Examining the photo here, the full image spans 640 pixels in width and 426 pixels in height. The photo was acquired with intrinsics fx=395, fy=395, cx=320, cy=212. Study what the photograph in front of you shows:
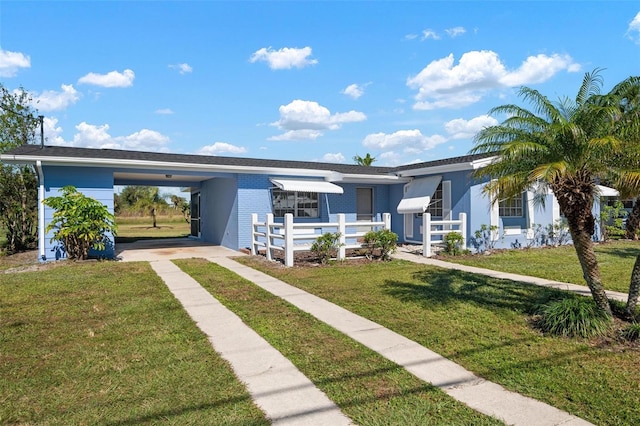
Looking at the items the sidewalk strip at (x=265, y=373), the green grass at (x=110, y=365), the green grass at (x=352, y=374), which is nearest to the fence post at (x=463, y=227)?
the green grass at (x=352, y=374)

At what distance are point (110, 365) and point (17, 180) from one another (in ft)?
48.2

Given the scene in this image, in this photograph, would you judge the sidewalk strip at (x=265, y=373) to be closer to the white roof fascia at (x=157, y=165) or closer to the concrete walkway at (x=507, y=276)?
the concrete walkway at (x=507, y=276)

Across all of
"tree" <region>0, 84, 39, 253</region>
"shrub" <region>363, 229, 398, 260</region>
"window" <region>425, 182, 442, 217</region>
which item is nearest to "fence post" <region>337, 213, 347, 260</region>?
"shrub" <region>363, 229, 398, 260</region>

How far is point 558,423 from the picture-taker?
308 centimetres

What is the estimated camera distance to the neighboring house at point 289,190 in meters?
12.5

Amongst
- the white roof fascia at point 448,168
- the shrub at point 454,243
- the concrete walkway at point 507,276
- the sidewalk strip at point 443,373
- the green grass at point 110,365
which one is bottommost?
the sidewalk strip at point 443,373

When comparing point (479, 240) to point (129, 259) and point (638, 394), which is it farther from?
point (129, 259)

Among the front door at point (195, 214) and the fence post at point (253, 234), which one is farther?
the front door at point (195, 214)

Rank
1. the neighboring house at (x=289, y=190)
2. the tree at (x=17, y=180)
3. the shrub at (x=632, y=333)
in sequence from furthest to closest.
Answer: the tree at (x=17, y=180) → the neighboring house at (x=289, y=190) → the shrub at (x=632, y=333)

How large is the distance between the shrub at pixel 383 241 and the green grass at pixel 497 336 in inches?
94.8

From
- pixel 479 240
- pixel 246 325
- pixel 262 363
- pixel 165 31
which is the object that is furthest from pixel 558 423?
pixel 165 31

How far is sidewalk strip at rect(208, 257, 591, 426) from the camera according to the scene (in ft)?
10.6

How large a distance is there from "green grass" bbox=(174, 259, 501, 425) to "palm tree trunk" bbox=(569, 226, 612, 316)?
3404mm

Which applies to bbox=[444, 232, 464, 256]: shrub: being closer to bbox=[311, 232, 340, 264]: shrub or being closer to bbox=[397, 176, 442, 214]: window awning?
bbox=[397, 176, 442, 214]: window awning
